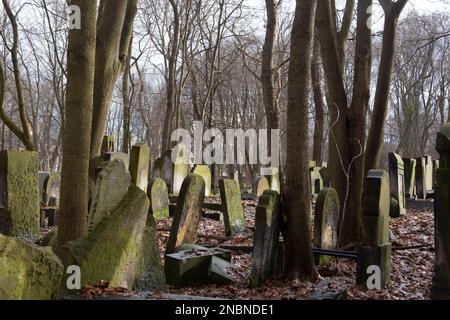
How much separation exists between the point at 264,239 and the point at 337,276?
121cm

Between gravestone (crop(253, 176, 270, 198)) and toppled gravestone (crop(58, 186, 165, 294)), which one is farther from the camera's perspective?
gravestone (crop(253, 176, 270, 198))

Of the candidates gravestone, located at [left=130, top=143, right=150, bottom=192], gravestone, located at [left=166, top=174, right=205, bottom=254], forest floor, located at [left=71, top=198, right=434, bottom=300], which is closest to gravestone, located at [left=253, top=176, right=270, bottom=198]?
gravestone, located at [left=130, top=143, right=150, bottom=192]

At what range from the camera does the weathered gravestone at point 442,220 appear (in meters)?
5.30

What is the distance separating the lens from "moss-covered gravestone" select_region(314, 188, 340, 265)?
7.83 meters

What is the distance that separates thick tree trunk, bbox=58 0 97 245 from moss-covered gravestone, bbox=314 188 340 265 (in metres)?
3.71

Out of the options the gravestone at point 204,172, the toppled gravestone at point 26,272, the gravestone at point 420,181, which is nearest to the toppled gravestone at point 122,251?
the toppled gravestone at point 26,272

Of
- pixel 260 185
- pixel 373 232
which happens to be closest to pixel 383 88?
pixel 373 232

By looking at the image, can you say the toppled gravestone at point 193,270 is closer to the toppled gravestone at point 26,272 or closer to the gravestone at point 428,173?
the toppled gravestone at point 26,272

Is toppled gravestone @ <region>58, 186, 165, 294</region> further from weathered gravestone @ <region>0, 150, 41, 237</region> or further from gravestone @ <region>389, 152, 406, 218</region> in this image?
gravestone @ <region>389, 152, 406, 218</region>

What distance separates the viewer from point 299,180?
6.86 metres

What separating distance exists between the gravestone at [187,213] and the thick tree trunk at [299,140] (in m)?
1.58

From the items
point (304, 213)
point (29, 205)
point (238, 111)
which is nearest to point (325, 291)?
point (304, 213)

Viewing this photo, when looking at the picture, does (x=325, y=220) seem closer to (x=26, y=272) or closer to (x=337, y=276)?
(x=337, y=276)

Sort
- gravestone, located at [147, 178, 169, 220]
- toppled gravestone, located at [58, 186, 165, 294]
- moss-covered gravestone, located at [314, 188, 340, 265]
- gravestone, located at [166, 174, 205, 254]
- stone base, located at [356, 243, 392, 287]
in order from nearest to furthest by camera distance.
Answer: toppled gravestone, located at [58, 186, 165, 294] < stone base, located at [356, 243, 392, 287] < gravestone, located at [166, 174, 205, 254] < moss-covered gravestone, located at [314, 188, 340, 265] < gravestone, located at [147, 178, 169, 220]
